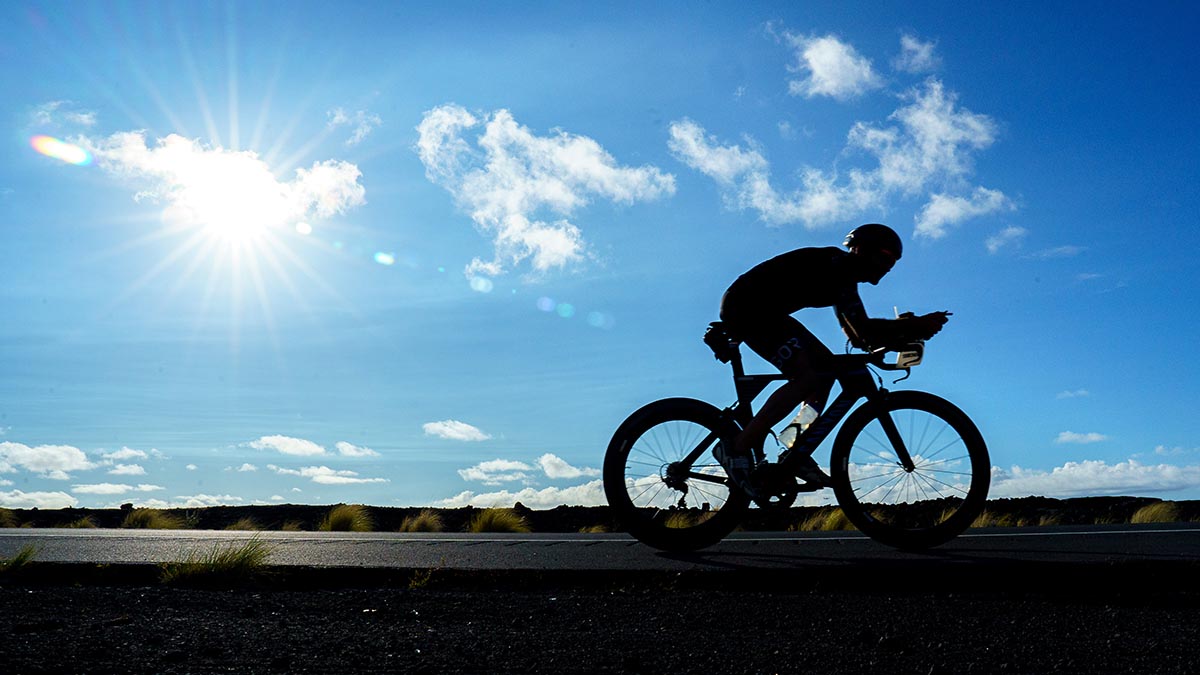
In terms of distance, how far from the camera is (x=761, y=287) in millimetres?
6066

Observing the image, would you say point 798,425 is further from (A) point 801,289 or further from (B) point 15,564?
(B) point 15,564

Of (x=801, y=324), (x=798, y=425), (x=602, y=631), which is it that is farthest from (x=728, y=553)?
(x=602, y=631)

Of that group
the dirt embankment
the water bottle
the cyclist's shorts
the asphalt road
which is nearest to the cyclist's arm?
the cyclist's shorts

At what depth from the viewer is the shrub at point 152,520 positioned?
15219 millimetres

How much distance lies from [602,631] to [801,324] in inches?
110

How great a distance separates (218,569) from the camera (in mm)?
5637

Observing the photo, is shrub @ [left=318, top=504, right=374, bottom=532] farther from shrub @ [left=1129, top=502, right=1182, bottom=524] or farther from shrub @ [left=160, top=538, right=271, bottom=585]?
shrub @ [left=1129, top=502, right=1182, bottom=524]

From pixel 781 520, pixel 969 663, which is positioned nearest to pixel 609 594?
pixel 969 663

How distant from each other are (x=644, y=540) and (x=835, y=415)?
1.45 metres

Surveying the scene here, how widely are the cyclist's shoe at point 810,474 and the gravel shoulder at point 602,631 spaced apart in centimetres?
112

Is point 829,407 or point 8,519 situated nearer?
point 829,407

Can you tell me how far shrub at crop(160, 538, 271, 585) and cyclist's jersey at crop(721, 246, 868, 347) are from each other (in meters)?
3.23

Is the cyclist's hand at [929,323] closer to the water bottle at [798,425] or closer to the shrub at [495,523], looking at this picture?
the water bottle at [798,425]

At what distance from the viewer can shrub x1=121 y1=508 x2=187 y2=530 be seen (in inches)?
599
